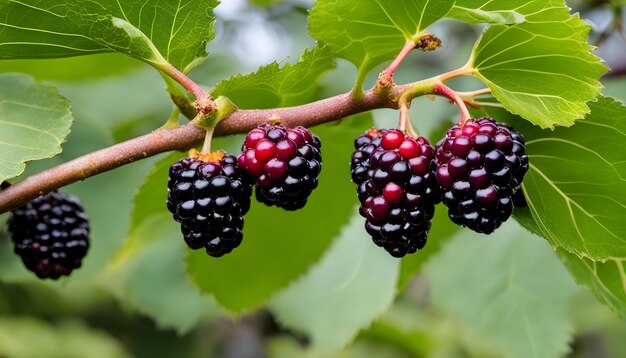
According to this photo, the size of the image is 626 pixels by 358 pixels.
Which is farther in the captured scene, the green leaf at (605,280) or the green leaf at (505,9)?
the green leaf at (605,280)

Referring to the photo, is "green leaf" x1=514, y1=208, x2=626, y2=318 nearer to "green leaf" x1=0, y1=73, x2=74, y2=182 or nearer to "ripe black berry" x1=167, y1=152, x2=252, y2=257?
"ripe black berry" x1=167, y1=152, x2=252, y2=257

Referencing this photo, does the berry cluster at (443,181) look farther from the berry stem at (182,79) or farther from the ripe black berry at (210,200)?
the berry stem at (182,79)

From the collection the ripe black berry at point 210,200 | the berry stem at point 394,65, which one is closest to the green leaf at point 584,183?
the berry stem at point 394,65

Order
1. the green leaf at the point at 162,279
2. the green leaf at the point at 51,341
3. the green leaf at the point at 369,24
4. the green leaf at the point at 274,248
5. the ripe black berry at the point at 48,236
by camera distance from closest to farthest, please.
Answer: the green leaf at the point at 369,24 → the ripe black berry at the point at 48,236 → the green leaf at the point at 274,248 → the green leaf at the point at 162,279 → the green leaf at the point at 51,341

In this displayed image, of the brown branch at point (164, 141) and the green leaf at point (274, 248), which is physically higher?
the brown branch at point (164, 141)

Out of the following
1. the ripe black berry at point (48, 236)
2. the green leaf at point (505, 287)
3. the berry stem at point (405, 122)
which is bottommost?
the green leaf at point (505, 287)

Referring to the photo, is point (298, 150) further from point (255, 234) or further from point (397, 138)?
point (255, 234)

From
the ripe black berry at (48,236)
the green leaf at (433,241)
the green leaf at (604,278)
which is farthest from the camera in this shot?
the green leaf at (433,241)

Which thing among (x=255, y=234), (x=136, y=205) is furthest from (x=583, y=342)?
(x=136, y=205)
